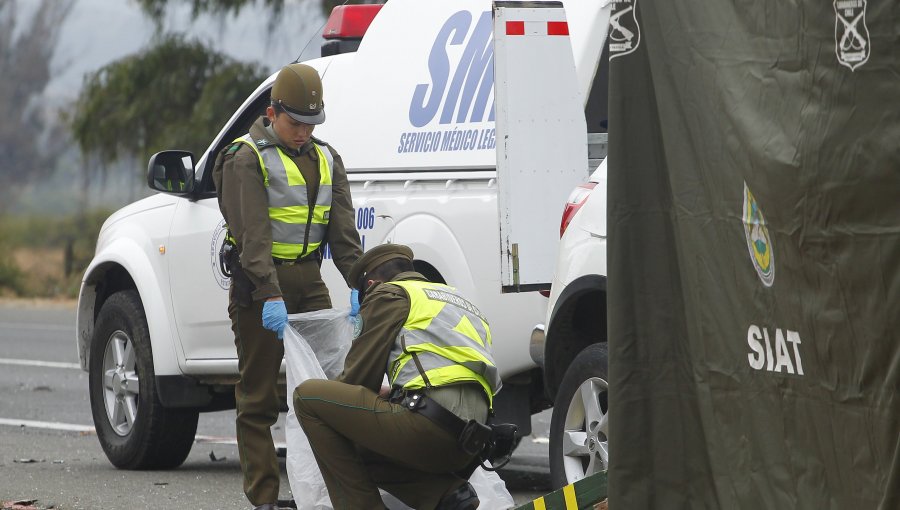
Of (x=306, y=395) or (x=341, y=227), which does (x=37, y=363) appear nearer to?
(x=341, y=227)

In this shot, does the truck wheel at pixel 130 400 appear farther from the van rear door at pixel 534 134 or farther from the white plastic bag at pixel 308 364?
the van rear door at pixel 534 134

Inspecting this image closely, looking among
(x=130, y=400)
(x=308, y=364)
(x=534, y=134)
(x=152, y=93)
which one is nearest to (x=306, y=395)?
(x=308, y=364)

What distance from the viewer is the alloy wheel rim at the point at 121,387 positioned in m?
8.36

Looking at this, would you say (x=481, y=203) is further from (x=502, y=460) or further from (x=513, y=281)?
(x=502, y=460)

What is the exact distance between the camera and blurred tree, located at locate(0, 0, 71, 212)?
6675 centimetres

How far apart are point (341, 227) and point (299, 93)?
63 cm

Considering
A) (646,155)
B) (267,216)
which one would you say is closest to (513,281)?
(267,216)

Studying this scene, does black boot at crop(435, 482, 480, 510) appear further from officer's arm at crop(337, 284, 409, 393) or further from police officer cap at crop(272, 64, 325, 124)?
police officer cap at crop(272, 64, 325, 124)

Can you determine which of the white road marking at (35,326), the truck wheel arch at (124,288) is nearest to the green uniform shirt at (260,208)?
the truck wheel arch at (124,288)

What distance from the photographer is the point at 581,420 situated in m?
6.08

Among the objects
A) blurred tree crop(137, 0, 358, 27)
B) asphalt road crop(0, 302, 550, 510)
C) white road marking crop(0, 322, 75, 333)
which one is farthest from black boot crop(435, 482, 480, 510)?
blurred tree crop(137, 0, 358, 27)

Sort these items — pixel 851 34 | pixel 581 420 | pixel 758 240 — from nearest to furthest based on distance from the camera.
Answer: pixel 851 34 < pixel 758 240 < pixel 581 420

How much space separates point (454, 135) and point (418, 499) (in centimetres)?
214

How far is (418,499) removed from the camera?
18.8 ft
